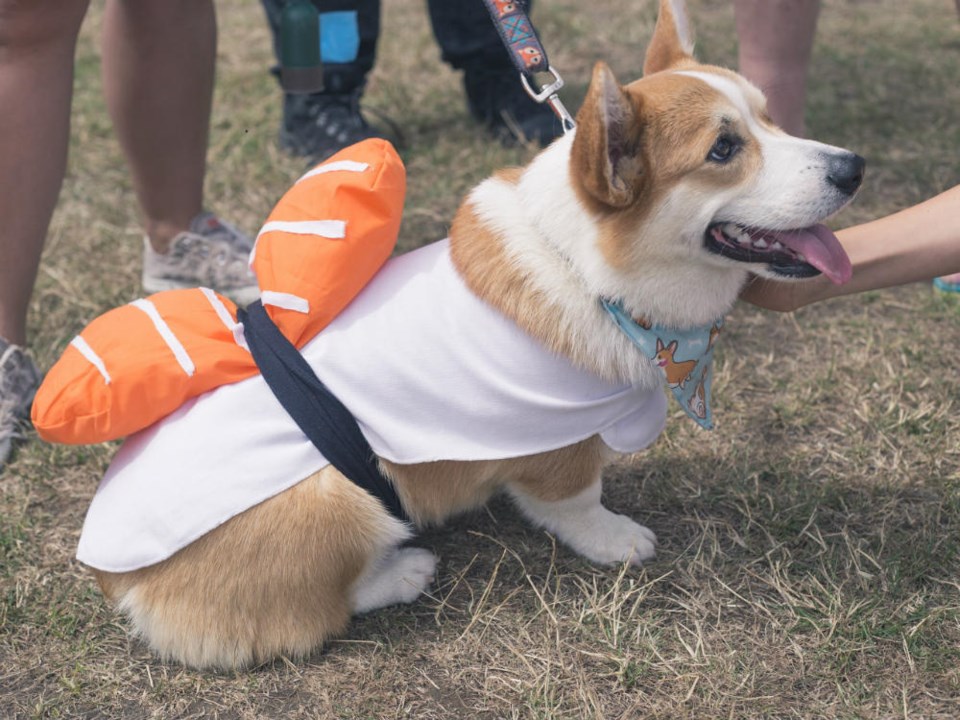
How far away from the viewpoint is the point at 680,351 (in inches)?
75.8

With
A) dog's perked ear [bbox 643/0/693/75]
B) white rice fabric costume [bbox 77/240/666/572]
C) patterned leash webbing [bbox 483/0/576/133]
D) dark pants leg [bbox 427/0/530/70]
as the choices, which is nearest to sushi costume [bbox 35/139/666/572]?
white rice fabric costume [bbox 77/240/666/572]

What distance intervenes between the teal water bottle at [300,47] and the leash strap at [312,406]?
1.24 metres

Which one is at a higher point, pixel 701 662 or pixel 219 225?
pixel 219 225

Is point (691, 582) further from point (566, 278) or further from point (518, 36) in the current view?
point (518, 36)

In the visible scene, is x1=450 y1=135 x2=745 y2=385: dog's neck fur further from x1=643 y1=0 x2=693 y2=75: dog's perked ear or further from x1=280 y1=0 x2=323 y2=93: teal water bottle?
x1=280 y1=0 x2=323 y2=93: teal water bottle

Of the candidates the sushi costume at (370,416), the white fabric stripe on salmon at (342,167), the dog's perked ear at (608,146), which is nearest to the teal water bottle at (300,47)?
the white fabric stripe on salmon at (342,167)

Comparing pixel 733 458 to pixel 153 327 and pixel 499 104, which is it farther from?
pixel 499 104

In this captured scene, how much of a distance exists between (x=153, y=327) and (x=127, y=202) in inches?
79.0

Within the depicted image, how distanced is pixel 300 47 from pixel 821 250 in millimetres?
1645

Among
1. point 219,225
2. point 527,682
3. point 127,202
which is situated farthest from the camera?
point 127,202

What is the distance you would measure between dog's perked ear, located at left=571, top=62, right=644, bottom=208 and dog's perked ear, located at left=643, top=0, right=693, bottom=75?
35 cm

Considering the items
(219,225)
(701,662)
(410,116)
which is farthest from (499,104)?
(701,662)

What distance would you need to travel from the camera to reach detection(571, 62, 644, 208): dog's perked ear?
5.32ft

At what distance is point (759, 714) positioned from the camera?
1830 millimetres
